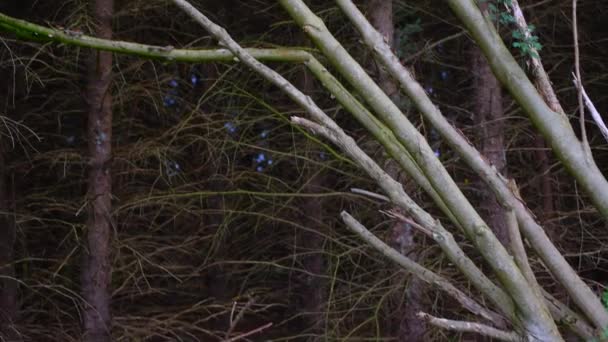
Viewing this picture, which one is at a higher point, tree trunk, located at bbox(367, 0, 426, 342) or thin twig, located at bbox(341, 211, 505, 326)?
thin twig, located at bbox(341, 211, 505, 326)

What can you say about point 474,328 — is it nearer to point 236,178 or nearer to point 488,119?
point 488,119

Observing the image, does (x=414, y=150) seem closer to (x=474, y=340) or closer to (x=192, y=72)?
(x=474, y=340)

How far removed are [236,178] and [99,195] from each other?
1.57 metres

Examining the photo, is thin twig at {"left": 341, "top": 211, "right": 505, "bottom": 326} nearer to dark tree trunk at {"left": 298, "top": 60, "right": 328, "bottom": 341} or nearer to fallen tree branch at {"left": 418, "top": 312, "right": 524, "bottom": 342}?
fallen tree branch at {"left": 418, "top": 312, "right": 524, "bottom": 342}

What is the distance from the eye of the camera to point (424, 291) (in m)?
6.73

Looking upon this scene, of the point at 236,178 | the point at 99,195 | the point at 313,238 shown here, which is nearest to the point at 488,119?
the point at 236,178

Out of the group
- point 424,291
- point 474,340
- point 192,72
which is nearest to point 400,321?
point 424,291

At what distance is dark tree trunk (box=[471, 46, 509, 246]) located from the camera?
6727mm

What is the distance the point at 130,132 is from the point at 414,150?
6767 millimetres

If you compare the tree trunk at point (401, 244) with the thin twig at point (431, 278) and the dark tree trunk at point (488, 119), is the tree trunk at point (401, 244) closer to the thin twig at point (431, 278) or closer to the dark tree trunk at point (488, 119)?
the dark tree trunk at point (488, 119)

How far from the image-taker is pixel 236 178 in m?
7.98

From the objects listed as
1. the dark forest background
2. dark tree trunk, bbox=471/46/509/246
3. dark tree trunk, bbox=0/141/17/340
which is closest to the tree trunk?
the dark forest background

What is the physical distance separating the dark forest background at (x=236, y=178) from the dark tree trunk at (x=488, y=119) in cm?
4

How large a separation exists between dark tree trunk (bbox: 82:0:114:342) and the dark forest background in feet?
0.41
